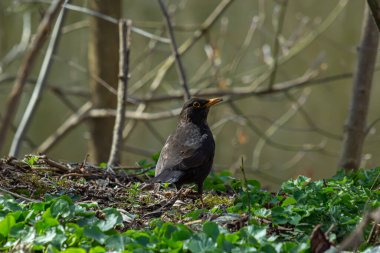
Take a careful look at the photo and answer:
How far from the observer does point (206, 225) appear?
354cm

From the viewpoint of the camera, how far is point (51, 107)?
42.7ft

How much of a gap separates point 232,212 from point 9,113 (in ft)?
7.67

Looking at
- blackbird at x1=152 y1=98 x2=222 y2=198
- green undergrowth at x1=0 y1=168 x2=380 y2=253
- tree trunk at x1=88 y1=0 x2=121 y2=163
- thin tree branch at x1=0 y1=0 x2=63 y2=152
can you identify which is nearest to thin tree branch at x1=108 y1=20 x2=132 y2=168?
blackbird at x1=152 y1=98 x2=222 y2=198

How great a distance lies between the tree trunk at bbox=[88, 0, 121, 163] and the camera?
28.8ft

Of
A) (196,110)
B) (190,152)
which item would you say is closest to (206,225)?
(190,152)

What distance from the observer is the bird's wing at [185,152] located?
5.85m

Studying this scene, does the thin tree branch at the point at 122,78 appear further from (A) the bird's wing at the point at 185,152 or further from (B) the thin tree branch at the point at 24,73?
(B) the thin tree branch at the point at 24,73

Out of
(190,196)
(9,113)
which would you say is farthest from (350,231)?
(9,113)

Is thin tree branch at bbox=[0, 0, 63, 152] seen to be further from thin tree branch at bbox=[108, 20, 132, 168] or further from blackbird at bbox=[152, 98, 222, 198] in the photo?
thin tree branch at bbox=[108, 20, 132, 168]

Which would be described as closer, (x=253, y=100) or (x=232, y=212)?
(x=232, y=212)

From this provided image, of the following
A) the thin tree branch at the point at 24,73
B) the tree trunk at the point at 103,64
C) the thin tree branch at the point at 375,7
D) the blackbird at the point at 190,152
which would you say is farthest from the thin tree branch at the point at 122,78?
the thin tree branch at the point at 24,73

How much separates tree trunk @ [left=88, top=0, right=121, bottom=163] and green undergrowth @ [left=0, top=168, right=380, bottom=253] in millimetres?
4327

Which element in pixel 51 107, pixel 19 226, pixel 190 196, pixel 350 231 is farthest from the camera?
pixel 51 107

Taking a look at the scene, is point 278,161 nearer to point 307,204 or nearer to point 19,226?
point 307,204
